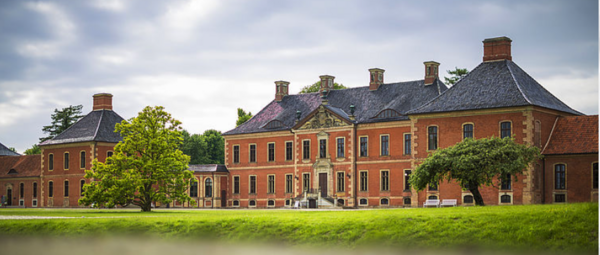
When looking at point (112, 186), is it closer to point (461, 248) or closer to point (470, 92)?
point (470, 92)

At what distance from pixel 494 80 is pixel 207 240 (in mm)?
27265

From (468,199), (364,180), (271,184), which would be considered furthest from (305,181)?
(468,199)

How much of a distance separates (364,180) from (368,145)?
2530mm

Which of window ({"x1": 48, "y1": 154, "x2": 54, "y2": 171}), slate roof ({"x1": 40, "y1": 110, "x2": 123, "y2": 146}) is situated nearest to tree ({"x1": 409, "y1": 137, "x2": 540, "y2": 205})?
slate roof ({"x1": 40, "y1": 110, "x2": 123, "y2": 146})

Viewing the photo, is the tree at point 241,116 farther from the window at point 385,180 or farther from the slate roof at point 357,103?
the window at point 385,180

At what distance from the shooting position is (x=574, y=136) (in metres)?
43.3

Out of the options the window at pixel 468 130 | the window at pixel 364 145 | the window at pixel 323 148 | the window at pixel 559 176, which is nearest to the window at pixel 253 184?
the window at pixel 323 148

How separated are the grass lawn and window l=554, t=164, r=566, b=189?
20.0 m

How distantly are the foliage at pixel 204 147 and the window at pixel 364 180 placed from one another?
116 ft

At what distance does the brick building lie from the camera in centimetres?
4397

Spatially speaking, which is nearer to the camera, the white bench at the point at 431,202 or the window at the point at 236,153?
the white bench at the point at 431,202

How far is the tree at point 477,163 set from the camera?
114ft

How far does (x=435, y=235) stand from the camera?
70.6 ft

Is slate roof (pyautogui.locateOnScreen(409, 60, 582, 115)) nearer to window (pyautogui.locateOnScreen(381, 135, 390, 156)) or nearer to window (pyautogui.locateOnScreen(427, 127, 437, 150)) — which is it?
window (pyautogui.locateOnScreen(427, 127, 437, 150))
